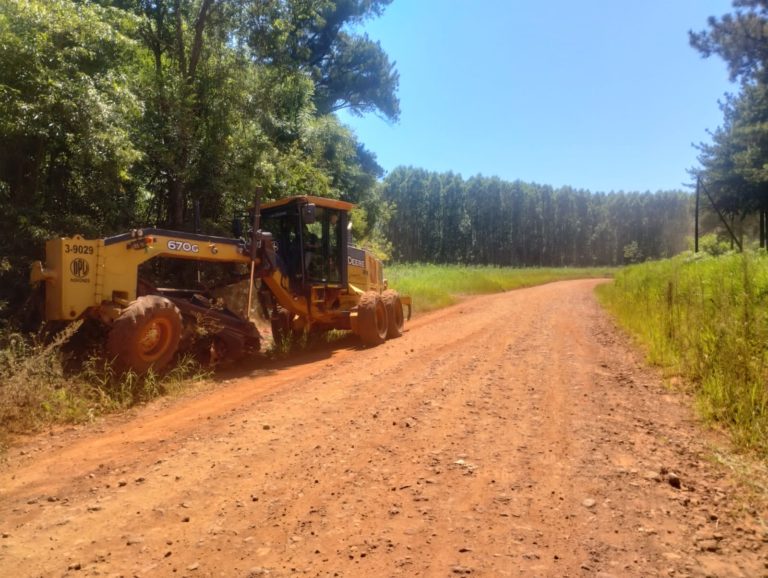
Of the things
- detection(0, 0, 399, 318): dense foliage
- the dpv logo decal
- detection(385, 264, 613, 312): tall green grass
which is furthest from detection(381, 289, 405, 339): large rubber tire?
detection(385, 264, 613, 312): tall green grass

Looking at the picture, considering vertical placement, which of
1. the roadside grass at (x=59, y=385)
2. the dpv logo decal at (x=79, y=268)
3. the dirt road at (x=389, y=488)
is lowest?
the dirt road at (x=389, y=488)

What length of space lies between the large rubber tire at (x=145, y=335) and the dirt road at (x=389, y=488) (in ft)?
2.71

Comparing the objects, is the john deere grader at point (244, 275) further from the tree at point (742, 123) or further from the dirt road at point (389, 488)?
the tree at point (742, 123)

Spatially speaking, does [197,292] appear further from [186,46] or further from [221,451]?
[186,46]

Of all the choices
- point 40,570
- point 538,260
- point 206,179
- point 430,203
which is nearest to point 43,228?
point 206,179

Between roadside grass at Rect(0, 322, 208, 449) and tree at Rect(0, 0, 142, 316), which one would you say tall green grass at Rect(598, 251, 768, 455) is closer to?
roadside grass at Rect(0, 322, 208, 449)

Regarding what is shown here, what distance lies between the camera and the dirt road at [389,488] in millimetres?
3223

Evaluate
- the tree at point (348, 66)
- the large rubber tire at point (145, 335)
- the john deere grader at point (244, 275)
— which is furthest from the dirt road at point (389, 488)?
the tree at point (348, 66)

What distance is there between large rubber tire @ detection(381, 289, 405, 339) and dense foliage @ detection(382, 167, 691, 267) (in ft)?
157

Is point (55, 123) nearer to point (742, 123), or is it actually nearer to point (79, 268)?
point (79, 268)

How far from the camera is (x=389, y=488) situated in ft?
13.5

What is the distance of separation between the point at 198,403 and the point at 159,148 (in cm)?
627

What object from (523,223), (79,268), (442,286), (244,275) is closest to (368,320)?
(244,275)

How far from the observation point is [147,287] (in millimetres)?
8133
